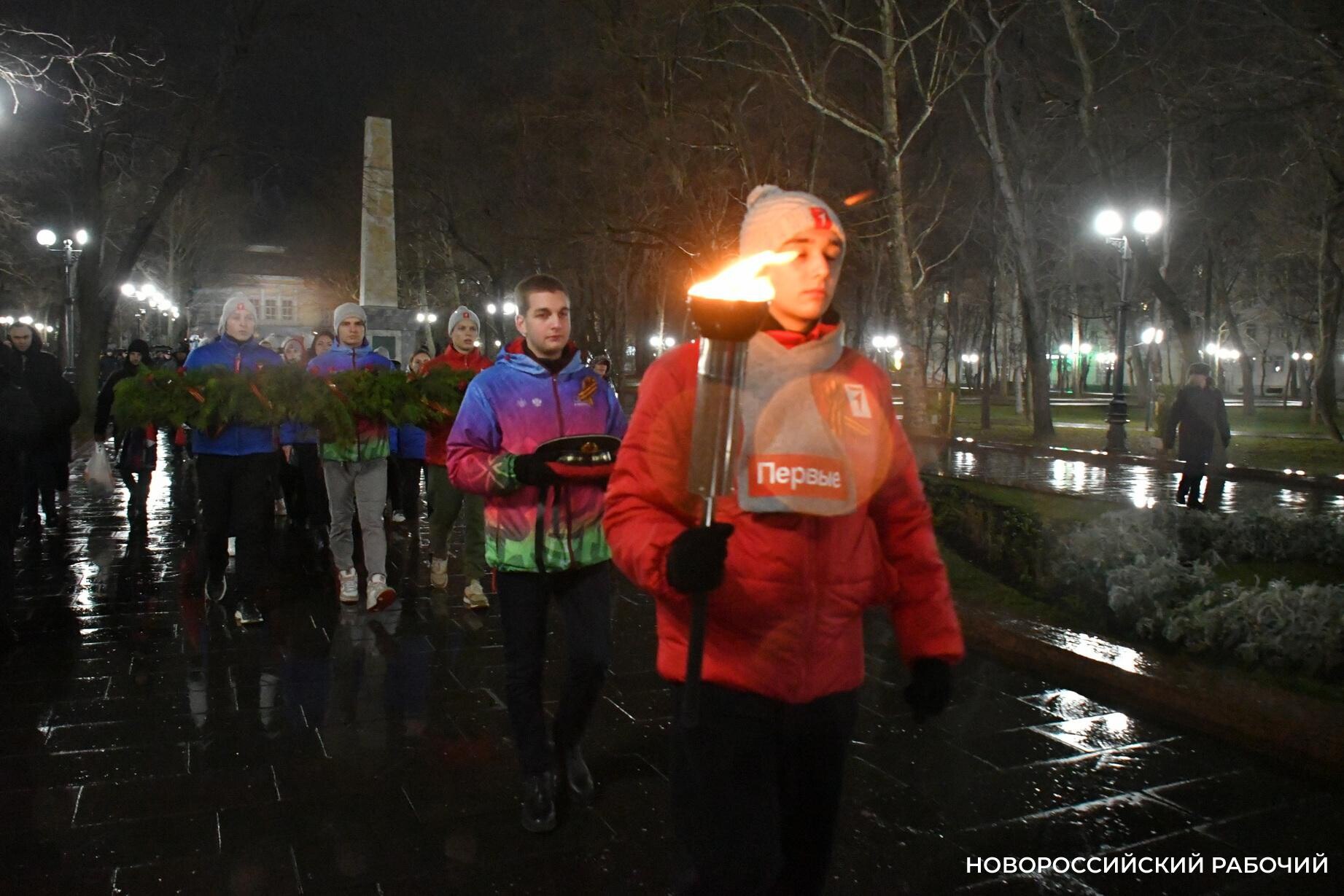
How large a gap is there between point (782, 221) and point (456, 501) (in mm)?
6117

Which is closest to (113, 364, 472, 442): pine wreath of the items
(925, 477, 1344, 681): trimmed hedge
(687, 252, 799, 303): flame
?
(925, 477, 1344, 681): trimmed hedge

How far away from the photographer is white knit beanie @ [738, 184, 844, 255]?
2.52 meters

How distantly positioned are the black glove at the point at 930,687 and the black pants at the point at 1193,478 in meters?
11.5

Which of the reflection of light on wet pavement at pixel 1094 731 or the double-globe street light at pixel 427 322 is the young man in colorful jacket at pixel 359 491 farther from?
the double-globe street light at pixel 427 322

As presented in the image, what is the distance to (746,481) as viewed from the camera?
7.88 ft

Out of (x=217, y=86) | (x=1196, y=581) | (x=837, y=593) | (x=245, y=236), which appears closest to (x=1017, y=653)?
(x=1196, y=581)

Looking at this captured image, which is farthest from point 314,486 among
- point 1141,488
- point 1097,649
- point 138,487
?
point 1141,488

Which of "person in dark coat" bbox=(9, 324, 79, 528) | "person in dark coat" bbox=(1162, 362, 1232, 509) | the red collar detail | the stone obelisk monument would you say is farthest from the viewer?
the stone obelisk monument

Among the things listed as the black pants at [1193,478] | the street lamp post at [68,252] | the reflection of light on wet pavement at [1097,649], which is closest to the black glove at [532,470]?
the reflection of light on wet pavement at [1097,649]

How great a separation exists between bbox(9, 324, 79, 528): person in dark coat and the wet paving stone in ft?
6.53

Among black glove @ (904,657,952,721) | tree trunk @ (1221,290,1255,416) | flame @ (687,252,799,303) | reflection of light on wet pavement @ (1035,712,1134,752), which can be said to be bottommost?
reflection of light on wet pavement @ (1035,712,1134,752)

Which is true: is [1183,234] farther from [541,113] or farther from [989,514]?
[989,514]

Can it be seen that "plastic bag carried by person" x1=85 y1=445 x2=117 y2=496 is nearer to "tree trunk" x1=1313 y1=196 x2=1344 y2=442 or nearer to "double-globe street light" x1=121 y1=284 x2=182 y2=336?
"tree trunk" x1=1313 y1=196 x2=1344 y2=442

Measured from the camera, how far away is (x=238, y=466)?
24.0 feet
